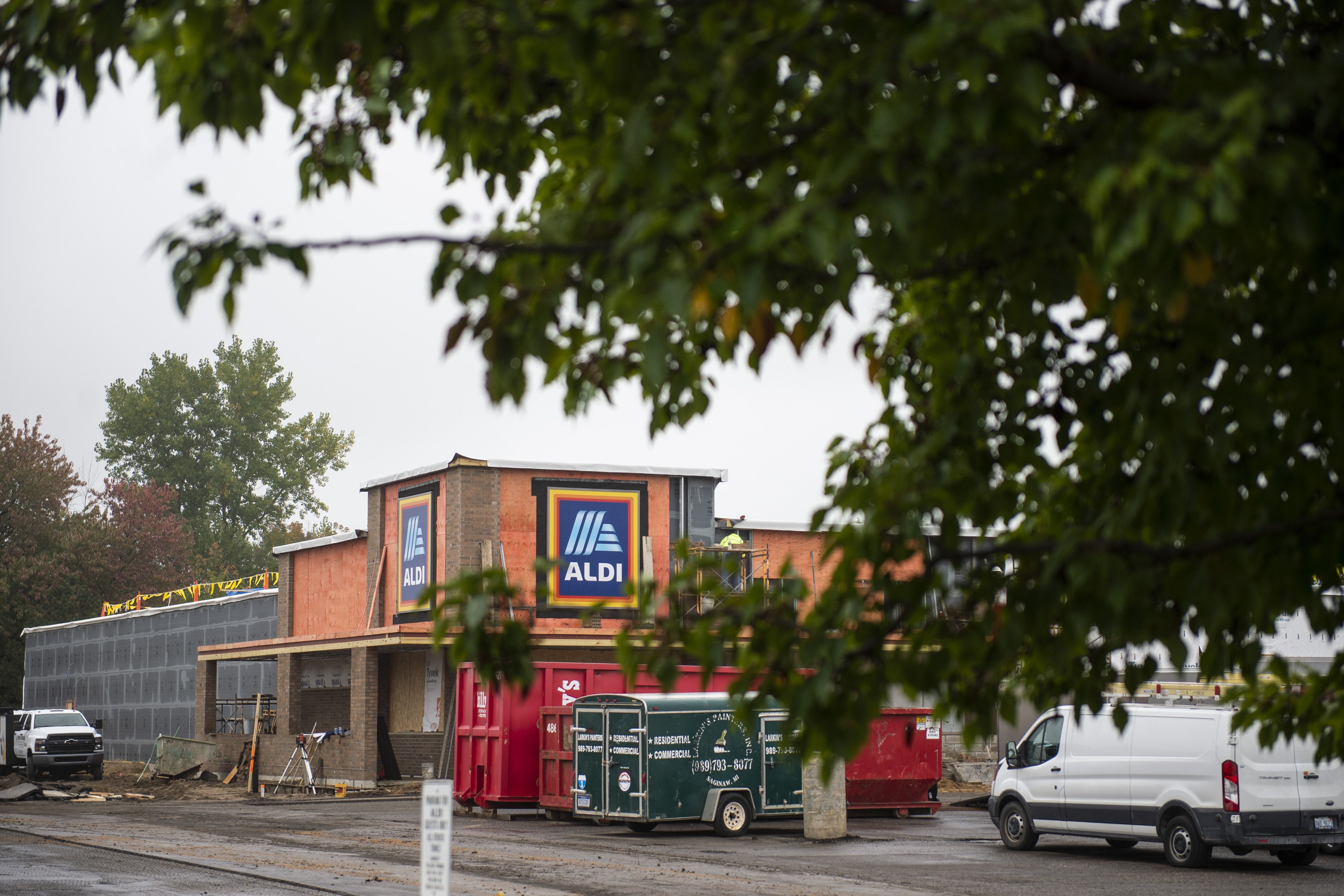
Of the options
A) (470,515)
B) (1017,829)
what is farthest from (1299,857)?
(470,515)

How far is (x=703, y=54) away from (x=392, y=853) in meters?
17.8

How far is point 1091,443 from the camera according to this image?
4.95 metres

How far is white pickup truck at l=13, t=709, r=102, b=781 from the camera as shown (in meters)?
41.0

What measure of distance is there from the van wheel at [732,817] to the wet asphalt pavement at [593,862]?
0.21 meters

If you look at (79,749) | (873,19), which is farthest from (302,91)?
(79,749)

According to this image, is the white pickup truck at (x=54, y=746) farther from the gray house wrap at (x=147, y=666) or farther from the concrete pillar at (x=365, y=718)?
the concrete pillar at (x=365, y=718)

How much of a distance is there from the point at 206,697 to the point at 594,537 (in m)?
15.3

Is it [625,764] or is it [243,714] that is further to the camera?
[243,714]

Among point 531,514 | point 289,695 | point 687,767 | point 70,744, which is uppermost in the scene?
point 531,514

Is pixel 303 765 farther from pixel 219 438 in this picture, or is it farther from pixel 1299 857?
pixel 219 438

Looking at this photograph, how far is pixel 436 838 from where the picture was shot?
8258mm

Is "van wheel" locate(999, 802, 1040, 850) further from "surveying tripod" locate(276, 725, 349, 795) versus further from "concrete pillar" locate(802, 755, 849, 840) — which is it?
"surveying tripod" locate(276, 725, 349, 795)

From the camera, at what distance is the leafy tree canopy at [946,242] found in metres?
3.43

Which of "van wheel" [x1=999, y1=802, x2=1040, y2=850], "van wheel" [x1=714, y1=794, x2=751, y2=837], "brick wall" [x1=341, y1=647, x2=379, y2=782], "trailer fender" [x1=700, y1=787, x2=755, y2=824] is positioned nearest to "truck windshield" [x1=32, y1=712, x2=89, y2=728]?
"brick wall" [x1=341, y1=647, x2=379, y2=782]
